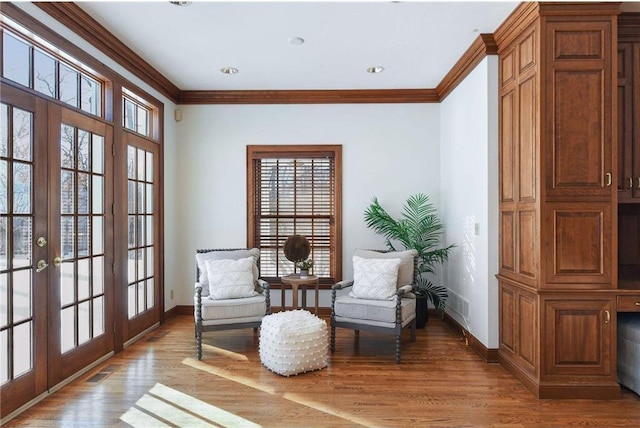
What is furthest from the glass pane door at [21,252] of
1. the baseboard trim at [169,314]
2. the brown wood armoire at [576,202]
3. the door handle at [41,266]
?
the brown wood armoire at [576,202]

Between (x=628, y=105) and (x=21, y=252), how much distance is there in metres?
4.61

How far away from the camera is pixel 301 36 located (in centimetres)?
359

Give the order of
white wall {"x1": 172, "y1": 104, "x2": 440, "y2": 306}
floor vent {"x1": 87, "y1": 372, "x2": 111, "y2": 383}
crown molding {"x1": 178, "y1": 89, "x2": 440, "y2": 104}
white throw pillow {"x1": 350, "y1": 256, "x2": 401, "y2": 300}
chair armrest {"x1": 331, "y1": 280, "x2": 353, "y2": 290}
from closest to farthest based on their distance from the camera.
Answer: floor vent {"x1": 87, "y1": 372, "x2": 111, "y2": 383}
white throw pillow {"x1": 350, "y1": 256, "x2": 401, "y2": 300}
chair armrest {"x1": 331, "y1": 280, "x2": 353, "y2": 290}
crown molding {"x1": 178, "y1": 89, "x2": 440, "y2": 104}
white wall {"x1": 172, "y1": 104, "x2": 440, "y2": 306}

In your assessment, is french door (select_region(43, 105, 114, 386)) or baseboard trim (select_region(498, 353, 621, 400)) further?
french door (select_region(43, 105, 114, 386))

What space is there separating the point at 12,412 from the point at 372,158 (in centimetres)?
433

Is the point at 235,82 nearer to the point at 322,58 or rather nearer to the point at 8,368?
the point at 322,58

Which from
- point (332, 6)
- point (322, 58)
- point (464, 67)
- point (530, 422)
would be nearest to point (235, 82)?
point (322, 58)

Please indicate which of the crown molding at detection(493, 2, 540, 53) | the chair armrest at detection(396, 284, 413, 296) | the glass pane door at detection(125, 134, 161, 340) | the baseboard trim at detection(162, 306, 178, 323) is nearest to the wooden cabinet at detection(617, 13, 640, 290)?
the crown molding at detection(493, 2, 540, 53)

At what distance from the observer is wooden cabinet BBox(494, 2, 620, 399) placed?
290 cm

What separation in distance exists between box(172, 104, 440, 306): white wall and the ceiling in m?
0.53

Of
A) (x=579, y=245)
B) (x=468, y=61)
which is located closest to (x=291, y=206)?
(x=468, y=61)

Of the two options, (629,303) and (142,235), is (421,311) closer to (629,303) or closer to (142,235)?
(629,303)

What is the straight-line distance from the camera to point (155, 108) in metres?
4.79

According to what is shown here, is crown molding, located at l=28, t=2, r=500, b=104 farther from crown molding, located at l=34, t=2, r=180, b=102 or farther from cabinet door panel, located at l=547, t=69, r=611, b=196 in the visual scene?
cabinet door panel, located at l=547, t=69, r=611, b=196
